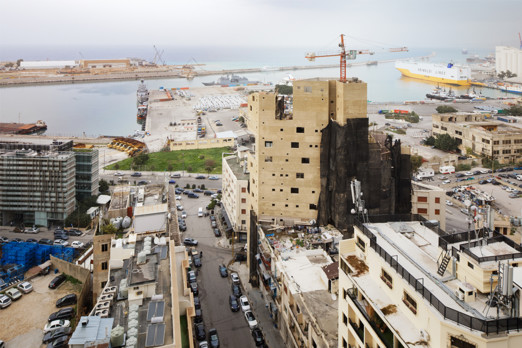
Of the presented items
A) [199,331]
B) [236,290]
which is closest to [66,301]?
[199,331]

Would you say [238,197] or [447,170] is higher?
[447,170]

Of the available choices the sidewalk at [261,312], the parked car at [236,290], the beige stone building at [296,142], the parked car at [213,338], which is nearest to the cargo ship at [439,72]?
the beige stone building at [296,142]

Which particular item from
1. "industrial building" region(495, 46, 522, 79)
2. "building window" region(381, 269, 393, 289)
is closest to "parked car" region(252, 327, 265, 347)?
"building window" region(381, 269, 393, 289)

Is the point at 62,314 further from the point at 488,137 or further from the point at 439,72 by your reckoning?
the point at 439,72

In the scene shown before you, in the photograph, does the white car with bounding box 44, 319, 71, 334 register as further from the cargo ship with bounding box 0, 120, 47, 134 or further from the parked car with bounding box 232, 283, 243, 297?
the cargo ship with bounding box 0, 120, 47, 134

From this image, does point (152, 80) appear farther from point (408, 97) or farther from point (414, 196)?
point (414, 196)

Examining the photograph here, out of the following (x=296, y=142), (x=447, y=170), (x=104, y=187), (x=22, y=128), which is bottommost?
(x=104, y=187)
